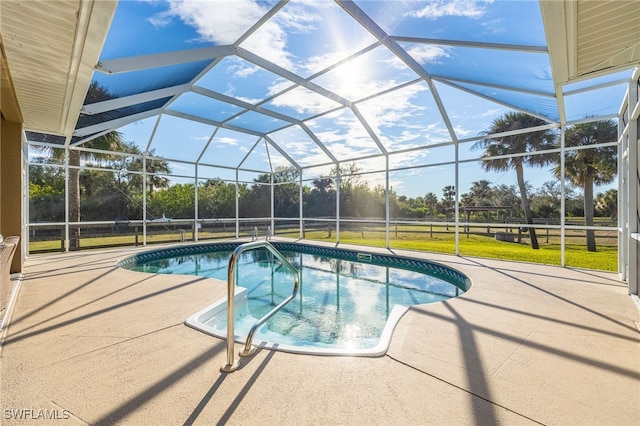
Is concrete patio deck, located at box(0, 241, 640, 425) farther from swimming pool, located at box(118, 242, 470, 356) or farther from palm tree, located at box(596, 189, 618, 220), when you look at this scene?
palm tree, located at box(596, 189, 618, 220)

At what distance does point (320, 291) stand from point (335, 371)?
3870 millimetres

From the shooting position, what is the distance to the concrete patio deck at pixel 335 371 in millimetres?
1735

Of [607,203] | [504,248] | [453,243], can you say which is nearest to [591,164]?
[607,203]

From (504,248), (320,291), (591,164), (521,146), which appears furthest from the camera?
(521,146)

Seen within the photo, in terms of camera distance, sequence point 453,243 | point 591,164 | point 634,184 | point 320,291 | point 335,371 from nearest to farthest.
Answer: point 335,371, point 634,184, point 320,291, point 591,164, point 453,243

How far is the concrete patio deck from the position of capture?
174 cm

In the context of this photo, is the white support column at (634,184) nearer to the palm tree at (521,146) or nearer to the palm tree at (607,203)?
the palm tree at (521,146)

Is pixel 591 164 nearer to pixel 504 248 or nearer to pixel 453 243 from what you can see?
pixel 504 248

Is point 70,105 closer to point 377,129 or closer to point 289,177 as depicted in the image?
point 377,129

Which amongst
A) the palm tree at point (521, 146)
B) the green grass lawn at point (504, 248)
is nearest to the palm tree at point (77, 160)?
the green grass lawn at point (504, 248)

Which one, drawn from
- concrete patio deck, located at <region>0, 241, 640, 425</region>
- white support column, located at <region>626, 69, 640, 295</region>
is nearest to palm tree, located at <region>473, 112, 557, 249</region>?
white support column, located at <region>626, 69, 640, 295</region>

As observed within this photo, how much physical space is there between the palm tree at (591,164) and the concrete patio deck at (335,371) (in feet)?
34.6

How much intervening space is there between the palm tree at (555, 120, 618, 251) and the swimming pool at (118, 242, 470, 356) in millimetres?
9579

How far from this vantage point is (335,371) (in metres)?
2.18
